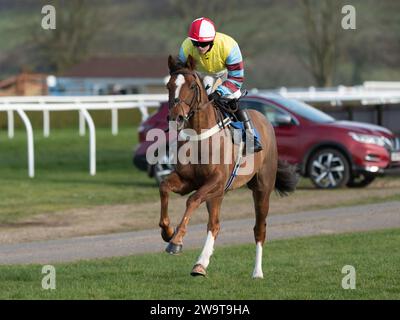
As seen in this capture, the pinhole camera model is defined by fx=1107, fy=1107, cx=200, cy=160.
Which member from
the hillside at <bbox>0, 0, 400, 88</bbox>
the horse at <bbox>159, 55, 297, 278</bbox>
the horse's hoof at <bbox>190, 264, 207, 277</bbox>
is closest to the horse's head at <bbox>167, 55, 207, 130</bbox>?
Result: the horse at <bbox>159, 55, 297, 278</bbox>

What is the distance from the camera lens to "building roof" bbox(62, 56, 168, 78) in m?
80.5

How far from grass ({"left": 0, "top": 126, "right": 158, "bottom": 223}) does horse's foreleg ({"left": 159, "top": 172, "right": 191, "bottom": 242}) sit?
6.88 metres

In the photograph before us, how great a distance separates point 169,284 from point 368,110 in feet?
47.8

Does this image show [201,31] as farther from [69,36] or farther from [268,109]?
[69,36]

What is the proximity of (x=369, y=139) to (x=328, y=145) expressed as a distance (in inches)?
30.2

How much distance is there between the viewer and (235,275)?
10.8 m

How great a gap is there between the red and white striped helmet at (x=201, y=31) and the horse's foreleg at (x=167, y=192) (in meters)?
1.32

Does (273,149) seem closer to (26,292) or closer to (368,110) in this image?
(26,292)

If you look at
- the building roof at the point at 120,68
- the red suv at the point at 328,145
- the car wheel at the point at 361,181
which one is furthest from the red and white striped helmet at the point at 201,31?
the building roof at the point at 120,68

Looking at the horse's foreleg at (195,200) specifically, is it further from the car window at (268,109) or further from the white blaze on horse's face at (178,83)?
the car window at (268,109)

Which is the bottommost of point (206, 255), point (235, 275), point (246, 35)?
point (235, 275)

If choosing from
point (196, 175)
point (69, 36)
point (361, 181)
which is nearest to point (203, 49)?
point (196, 175)
